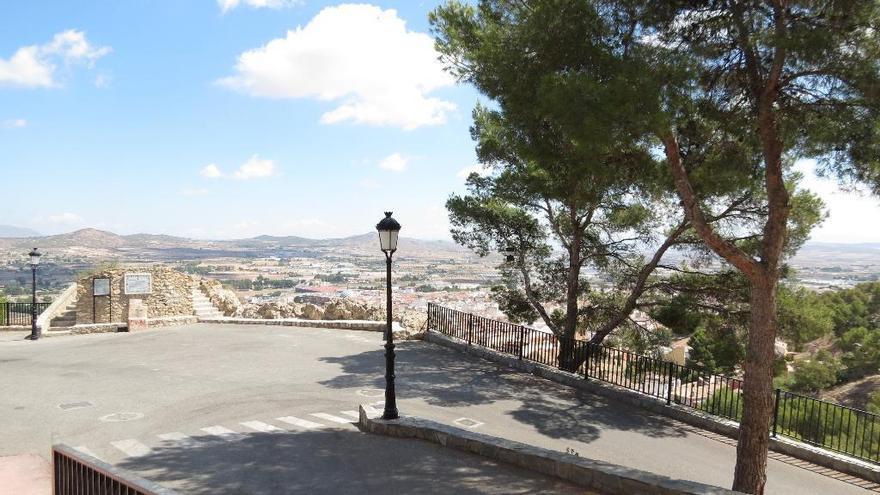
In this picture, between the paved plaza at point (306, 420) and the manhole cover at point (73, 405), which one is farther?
the manhole cover at point (73, 405)

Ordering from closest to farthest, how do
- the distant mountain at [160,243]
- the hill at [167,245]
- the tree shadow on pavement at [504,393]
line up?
1. the tree shadow on pavement at [504,393]
2. the hill at [167,245]
3. the distant mountain at [160,243]

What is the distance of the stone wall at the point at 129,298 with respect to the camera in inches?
827

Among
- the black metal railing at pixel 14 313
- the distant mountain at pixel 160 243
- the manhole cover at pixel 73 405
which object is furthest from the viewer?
the distant mountain at pixel 160 243

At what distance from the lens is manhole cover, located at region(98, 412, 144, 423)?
881 cm

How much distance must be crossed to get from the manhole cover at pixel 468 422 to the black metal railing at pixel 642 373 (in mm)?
4122

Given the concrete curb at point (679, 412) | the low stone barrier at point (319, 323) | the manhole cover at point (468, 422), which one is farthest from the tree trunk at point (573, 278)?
the low stone barrier at point (319, 323)

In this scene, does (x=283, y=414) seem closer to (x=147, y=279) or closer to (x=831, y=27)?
(x=831, y=27)

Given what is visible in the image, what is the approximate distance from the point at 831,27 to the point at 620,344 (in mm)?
12381

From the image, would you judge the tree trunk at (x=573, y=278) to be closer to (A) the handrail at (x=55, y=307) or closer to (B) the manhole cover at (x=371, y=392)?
(B) the manhole cover at (x=371, y=392)

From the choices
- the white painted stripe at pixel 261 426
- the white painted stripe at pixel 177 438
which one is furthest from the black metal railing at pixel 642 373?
the white painted stripe at pixel 177 438

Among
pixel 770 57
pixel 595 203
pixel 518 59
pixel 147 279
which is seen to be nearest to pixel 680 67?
pixel 770 57

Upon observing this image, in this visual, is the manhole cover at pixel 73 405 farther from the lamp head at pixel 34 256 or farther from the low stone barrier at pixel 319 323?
the lamp head at pixel 34 256

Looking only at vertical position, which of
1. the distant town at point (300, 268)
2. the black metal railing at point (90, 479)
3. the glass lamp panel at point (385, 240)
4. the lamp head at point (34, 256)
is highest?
the glass lamp panel at point (385, 240)

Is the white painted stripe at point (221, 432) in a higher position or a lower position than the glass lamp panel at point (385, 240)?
lower
